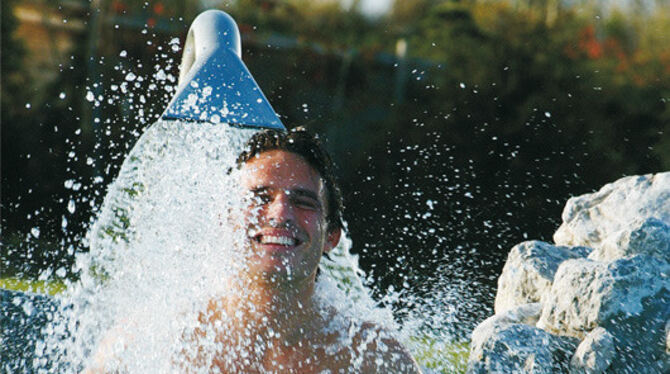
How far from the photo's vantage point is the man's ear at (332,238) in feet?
9.09

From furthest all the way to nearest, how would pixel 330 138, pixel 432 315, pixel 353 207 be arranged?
pixel 330 138 → pixel 353 207 → pixel 432 315

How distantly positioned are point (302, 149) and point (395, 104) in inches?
267

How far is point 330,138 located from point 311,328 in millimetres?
6458

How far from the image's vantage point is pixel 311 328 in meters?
2.67

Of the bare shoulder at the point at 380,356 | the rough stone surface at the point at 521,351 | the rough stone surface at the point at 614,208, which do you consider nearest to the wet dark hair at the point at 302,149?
the bare shoulder at the point at 380,356

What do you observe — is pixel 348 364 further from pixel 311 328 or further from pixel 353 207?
pixel 353 207

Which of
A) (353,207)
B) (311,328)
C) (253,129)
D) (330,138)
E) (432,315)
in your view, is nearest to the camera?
(311,328)

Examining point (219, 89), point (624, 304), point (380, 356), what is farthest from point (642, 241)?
point (219, 89)

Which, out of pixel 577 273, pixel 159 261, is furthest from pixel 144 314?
pixel 577 273

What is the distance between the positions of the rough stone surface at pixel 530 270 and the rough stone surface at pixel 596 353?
18.2 inches

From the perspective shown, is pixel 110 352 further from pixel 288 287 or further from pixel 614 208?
pixel 614 208

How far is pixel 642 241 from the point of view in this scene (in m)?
2.83

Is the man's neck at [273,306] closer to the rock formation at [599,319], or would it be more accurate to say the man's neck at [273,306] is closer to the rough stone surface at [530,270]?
the rock formation at [599,319]

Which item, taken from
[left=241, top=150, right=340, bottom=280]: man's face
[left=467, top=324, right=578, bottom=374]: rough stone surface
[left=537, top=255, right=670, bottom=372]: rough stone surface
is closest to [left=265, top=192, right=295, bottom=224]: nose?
[left=241, top=150, right=340, bottom=280]: man's face
